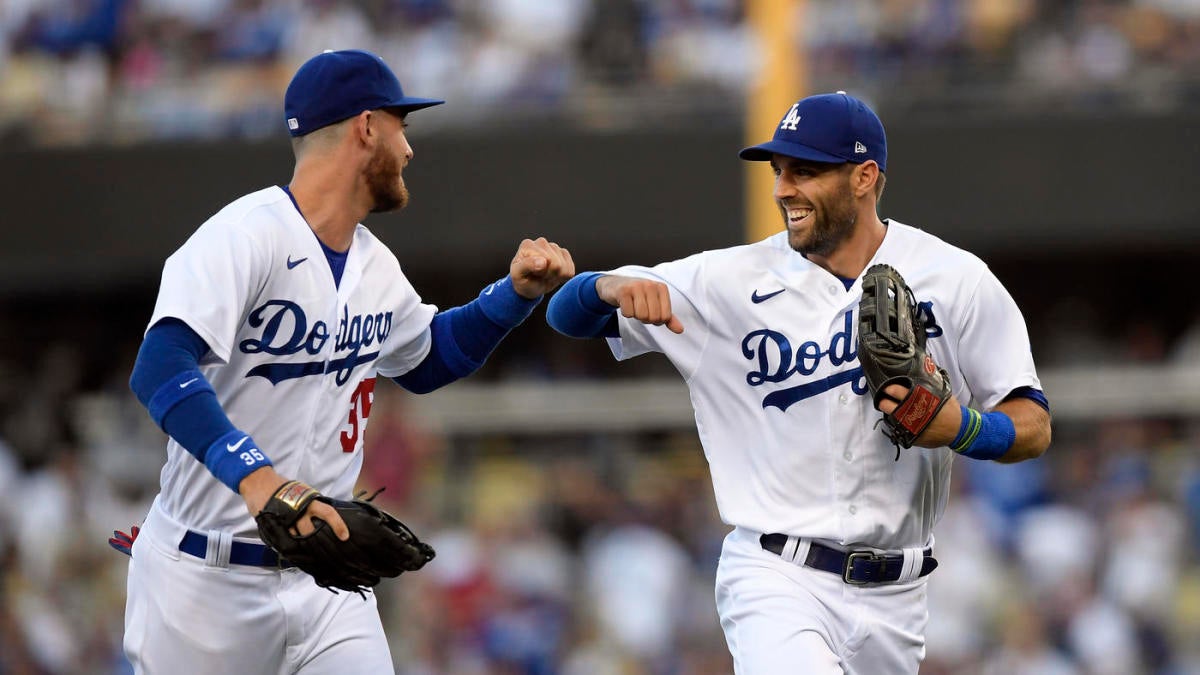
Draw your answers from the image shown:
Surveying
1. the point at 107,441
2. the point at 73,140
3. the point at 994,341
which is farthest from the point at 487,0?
the point at 994,341

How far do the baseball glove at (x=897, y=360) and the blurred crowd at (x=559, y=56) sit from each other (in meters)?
7.26

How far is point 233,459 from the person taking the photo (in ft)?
11.5

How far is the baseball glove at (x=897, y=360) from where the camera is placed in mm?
3869

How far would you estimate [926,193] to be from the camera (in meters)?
11.5

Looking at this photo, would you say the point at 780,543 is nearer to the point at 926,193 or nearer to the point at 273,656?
the point at 273,656

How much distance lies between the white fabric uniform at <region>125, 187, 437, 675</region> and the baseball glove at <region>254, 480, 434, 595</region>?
7.8 inches

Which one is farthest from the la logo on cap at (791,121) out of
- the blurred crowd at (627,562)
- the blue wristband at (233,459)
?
the blurred crowd at (627,562)

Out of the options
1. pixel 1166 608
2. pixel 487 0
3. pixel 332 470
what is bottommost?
pixel 1166 608

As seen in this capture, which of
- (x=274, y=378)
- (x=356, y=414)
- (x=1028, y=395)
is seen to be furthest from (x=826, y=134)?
(x=274, y=378)

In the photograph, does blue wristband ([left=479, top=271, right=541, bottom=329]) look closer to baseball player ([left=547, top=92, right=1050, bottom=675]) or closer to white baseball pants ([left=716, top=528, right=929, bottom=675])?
baseball player ([left=547, top=92, right=1050, bottom=675])

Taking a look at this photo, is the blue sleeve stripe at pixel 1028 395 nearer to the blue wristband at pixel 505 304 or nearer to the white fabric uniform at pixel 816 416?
the white fabric uniform at pixel 816 416

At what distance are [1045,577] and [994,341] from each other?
496 cm

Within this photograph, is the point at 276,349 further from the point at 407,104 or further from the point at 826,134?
the point at 826,134

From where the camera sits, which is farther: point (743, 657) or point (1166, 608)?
point (1166, 608)
